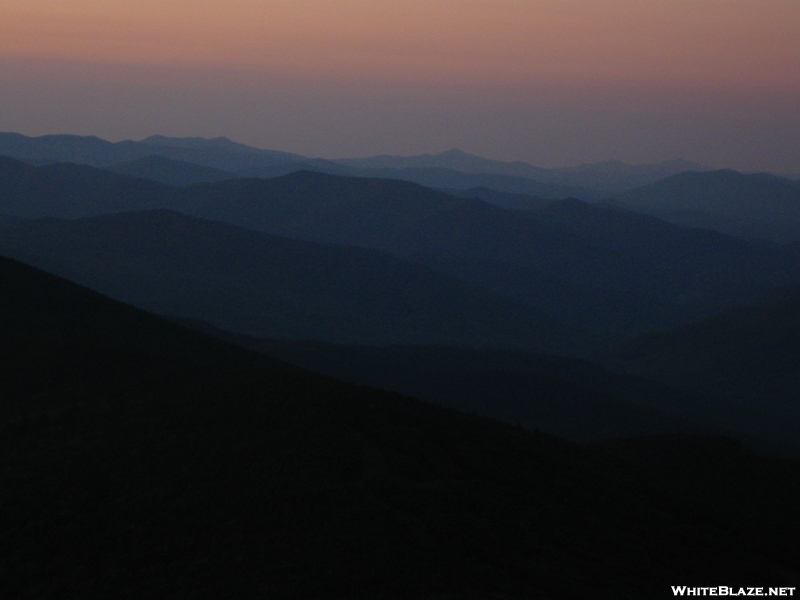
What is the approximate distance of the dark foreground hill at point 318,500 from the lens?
16.2 m

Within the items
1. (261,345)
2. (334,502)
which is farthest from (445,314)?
(334,502)

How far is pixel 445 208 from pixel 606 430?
141 metres

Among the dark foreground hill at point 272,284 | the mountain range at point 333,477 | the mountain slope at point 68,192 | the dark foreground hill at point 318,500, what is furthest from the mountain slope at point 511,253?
the dark foreground hill at point 318,500

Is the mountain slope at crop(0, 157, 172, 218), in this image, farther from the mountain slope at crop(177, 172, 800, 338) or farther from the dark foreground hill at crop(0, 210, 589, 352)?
the dark foreground hill at crop(0, 210, 589, 352)

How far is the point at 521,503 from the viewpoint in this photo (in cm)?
2042

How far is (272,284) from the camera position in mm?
113250

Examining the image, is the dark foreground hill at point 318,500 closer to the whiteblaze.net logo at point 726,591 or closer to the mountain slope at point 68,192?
the whiteblaze.net logo at point 726,591

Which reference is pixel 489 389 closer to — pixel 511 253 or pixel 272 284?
pixel 272 284

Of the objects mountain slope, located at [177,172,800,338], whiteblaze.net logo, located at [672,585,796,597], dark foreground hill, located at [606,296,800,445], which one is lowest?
dark foreground hill, located at [606,296,800,445]

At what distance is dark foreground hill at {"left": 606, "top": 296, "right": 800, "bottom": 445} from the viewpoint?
86562 mm

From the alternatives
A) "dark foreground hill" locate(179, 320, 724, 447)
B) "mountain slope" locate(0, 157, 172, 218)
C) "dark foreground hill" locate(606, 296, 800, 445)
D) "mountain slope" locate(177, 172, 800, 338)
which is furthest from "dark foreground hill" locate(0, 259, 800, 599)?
"mountain slope" locate(0, 157, 172, 218)

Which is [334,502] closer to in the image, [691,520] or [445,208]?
[691,520]

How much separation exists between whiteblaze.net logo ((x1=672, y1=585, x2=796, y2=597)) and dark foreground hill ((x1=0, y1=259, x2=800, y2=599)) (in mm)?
374

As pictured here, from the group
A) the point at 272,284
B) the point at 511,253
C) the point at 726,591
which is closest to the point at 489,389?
the point at 726,591
